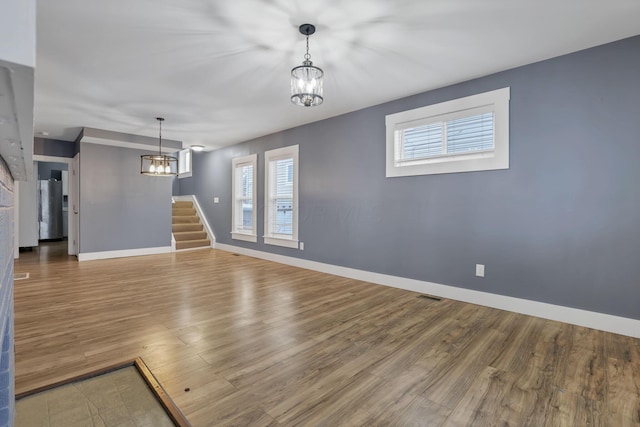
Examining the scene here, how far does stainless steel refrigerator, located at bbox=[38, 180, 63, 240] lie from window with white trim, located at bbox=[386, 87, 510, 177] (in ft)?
30.1

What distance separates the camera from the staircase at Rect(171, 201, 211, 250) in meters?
7.19

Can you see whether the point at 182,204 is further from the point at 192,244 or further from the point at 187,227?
the point at 192,244

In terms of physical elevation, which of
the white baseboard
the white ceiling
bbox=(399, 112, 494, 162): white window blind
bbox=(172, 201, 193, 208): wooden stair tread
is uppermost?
the white ceiling

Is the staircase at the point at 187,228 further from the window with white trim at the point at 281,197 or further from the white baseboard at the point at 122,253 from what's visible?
the window with white trim at the point at 281,197

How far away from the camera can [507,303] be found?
3205 mm

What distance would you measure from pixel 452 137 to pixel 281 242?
3.40 m

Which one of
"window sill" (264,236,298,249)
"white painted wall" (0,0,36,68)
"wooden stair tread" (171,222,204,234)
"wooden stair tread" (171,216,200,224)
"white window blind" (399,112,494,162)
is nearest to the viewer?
"white painted wall" (0,0,36,68)

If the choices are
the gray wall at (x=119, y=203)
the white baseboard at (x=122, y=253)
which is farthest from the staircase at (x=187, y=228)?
the gray wall at (x=119, y=203)

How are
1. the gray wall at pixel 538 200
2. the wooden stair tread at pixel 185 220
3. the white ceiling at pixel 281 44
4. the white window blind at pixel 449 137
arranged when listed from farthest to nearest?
the wooden stair tread at pixel 185 220 < the white window blind at pixel 449 137 < the gray wall at pixel 538 200 < the white ceiling at pixel 281 44

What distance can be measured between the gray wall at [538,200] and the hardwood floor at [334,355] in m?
0.41

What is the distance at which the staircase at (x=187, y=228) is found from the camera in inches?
283

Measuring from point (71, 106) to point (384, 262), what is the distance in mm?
4841

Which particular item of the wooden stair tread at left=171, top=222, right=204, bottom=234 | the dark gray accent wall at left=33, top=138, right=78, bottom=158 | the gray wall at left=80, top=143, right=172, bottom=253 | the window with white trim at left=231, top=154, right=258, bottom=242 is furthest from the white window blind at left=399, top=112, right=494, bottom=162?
the dark gray accent wall at left=33, top=138, right=78, bottom=158

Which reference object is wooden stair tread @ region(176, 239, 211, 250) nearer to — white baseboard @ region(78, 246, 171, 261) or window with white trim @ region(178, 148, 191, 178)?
white baseboard @ region(78, 246, 171, 261)
